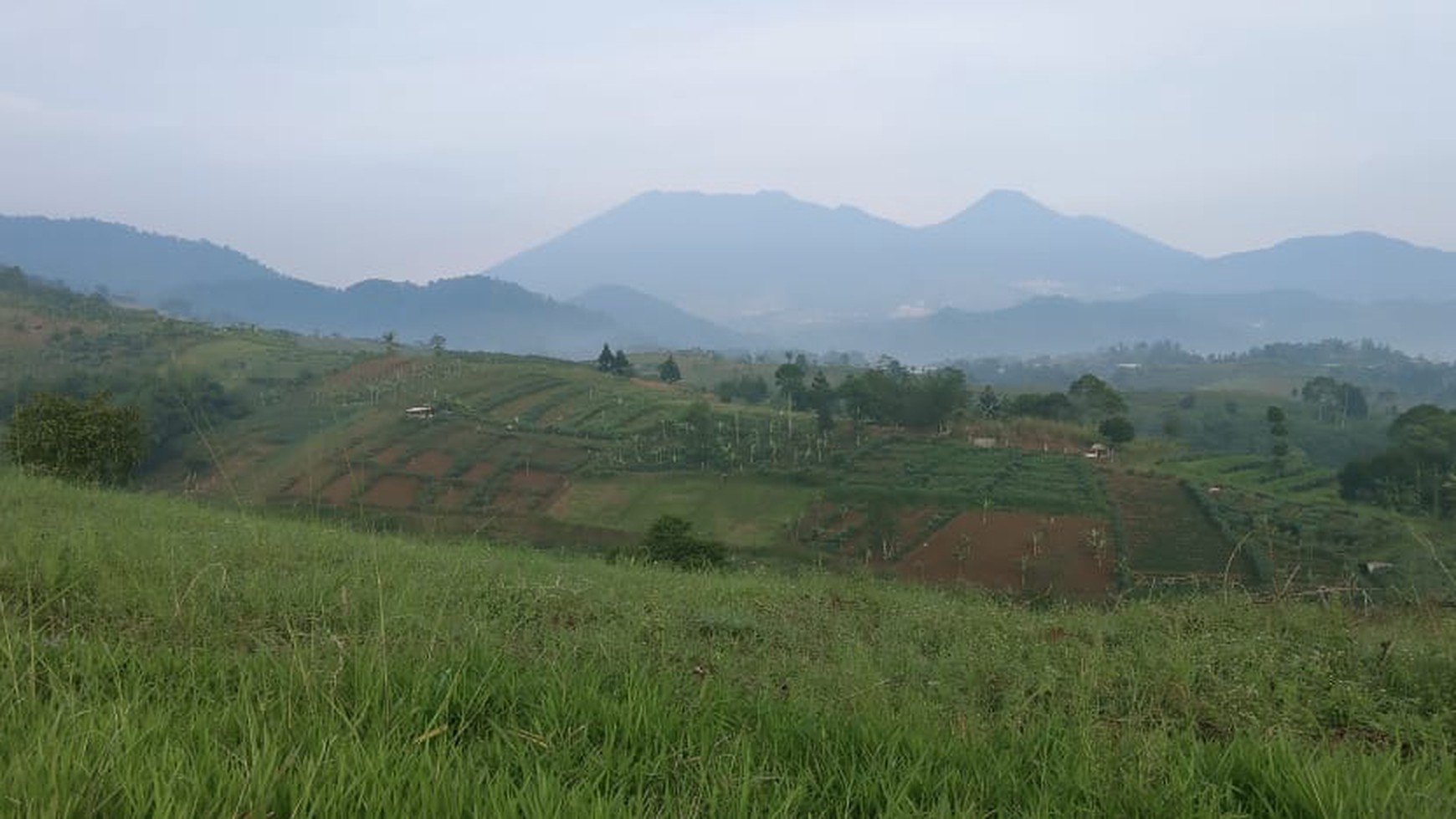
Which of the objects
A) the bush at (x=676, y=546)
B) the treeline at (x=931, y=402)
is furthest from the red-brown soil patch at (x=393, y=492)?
the treeline at (x=931, y=402)

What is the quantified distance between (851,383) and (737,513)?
25.4 m

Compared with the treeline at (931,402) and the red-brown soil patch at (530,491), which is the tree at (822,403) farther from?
the red-brown soil patch at (530,491)

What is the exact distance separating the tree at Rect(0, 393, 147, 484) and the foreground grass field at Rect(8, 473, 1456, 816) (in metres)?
18.4

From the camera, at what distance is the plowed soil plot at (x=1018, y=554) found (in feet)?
124

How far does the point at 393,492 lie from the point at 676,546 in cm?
3656

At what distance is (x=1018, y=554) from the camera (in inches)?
1617

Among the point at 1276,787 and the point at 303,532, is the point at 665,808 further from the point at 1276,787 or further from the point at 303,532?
the point at 303,532

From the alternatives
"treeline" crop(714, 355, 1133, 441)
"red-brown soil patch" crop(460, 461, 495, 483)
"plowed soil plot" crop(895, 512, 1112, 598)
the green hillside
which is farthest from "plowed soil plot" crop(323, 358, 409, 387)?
"plowed soil plot" crop(895, 512, 1112, 598)

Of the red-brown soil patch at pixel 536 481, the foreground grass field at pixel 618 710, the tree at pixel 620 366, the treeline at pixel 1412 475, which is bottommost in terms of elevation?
the red-brown soil patch at pixel 536 481

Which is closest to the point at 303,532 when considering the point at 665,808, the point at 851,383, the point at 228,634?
the point at 228,634

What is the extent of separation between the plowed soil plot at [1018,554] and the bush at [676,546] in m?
16.9

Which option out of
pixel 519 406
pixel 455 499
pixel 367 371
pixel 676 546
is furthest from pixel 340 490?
pixel 367 371

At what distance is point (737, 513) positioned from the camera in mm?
50281

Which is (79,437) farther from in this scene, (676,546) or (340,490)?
(340,490)
